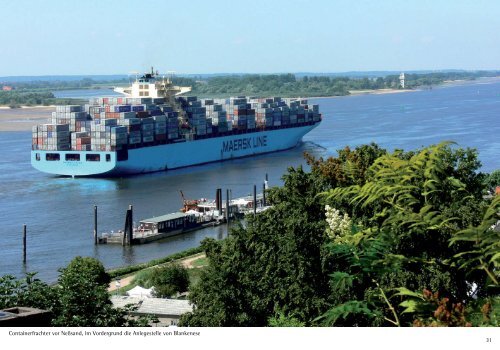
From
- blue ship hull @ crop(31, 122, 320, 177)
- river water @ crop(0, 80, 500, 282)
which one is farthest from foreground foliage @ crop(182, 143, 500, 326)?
blue ship hull @ crop(31, 122, 320, 177)

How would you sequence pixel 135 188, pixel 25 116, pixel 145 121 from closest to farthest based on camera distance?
pixel 135 188 → pixel 145 121 → pixel 25 116

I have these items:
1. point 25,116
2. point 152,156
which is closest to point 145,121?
point 152,156

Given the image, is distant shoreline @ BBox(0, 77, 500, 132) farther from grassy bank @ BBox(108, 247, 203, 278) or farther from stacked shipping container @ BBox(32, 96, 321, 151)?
grassy bank @ BBox(108, 247, 203, 278)

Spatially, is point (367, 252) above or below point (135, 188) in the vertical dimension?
above

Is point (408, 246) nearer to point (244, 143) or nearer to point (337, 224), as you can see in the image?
point (337, 224)

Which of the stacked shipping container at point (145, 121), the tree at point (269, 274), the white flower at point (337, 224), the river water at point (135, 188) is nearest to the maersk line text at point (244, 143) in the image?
the stacked shipping container at point (145, 121)

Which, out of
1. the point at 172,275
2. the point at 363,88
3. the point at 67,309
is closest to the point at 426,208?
the point at 67,309

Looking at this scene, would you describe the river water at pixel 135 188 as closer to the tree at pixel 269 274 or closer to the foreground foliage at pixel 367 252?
the tree at pixel 269 274

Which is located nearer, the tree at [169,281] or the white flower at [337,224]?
the white flower at [337,224]
